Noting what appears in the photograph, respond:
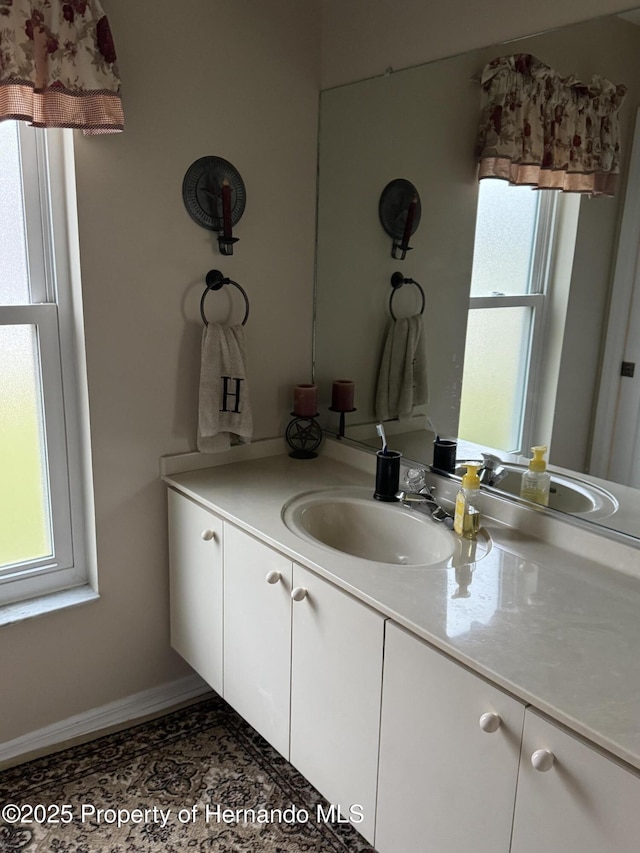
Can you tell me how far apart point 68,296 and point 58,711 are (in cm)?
121

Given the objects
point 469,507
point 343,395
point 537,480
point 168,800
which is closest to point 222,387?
point 343,395

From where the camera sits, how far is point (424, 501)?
1.83m

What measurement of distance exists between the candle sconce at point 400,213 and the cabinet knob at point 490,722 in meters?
1.34

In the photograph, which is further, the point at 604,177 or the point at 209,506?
the point at 209,506

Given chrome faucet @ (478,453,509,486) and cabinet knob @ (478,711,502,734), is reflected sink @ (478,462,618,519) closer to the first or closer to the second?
chrome faucet @ (478,453,509,486)

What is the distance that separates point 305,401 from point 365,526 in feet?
1.68

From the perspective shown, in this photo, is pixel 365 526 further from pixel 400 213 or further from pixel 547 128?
pixel 547 128

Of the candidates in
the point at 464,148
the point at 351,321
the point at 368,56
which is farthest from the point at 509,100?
the point at 351,321

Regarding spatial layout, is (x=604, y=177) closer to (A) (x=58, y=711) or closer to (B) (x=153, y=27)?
(B) (x=153, y=27)

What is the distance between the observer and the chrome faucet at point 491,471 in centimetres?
179

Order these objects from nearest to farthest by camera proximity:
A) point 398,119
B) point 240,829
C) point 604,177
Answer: point 604,177, point 240,829, point 398,119

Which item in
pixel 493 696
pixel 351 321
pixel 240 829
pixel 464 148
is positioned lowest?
pixel 240 829

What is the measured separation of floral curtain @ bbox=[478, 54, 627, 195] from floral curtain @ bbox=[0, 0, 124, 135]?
0.93 m

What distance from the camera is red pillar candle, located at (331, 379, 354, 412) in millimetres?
2248
